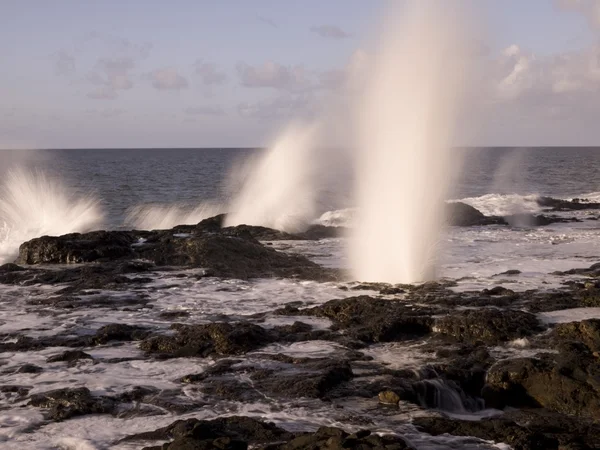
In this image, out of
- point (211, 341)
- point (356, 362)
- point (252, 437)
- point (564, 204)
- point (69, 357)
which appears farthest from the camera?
point (564, 204)

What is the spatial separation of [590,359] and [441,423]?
3.36m

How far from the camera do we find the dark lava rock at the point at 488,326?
12.2 m

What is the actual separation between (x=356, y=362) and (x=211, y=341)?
2557 mm

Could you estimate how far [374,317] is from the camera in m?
13.5

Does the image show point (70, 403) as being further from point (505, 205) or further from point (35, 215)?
point (505, 205)

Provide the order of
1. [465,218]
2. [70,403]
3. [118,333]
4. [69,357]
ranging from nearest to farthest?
[70,403], [69,357], [118,333], [465,218]

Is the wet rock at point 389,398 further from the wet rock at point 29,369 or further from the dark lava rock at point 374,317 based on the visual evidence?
the wet rock at point 29,369

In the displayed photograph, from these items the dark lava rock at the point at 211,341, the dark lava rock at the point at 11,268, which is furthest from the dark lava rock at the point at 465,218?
the dark lava rock at the point at 211,341

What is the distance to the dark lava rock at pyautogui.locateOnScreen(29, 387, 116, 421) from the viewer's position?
8.84 meters

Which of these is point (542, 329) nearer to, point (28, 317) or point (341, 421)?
point (341, 421)

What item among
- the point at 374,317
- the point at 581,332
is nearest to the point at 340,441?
the point at 581,332

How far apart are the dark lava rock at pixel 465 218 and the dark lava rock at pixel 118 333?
68.9ft

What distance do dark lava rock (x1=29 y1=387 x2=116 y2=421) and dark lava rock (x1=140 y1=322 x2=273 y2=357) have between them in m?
2.22

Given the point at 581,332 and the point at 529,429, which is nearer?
the point at 529,429
